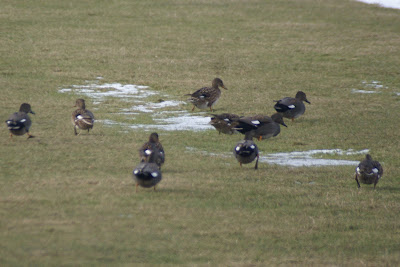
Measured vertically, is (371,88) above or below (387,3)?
below

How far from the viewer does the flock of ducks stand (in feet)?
37.3

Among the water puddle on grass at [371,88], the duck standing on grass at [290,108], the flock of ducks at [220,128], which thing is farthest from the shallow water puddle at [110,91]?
the water puddle on grass at [371,88]

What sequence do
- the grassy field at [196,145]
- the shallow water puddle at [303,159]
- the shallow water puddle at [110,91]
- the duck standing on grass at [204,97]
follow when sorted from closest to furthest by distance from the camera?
1. the grassy field at [196,145]
2. the shallow water puddle at [303,159]
3. the duck standing on grass at [204,97]
4. the shallow water puddle at [110,91]

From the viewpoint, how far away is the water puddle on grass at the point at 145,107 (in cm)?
1886

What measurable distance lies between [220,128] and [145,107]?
15.5 ft

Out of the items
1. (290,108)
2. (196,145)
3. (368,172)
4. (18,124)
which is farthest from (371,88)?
(18,124)

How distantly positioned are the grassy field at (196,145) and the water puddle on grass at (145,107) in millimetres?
647

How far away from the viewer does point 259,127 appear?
55.6 feet

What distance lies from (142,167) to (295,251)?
312cm

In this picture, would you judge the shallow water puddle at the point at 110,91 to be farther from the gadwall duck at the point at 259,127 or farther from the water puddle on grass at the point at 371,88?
the water puddle on grass at the point at 371,88

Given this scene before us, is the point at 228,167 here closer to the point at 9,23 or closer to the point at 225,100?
the point at 225,100

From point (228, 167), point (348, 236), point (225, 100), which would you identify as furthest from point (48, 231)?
point (225, 100)

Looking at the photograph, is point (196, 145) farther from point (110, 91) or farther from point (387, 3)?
point (387, 3)

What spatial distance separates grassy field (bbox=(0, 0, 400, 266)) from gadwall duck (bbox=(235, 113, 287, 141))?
0.34 m
